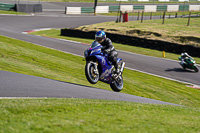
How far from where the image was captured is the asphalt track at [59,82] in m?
10.5

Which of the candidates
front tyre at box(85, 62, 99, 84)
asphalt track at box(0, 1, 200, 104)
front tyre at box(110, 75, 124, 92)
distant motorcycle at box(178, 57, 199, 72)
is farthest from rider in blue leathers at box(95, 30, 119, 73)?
distant motorcycle at box(178, 57, 199, 72)

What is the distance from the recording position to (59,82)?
41.4 ft

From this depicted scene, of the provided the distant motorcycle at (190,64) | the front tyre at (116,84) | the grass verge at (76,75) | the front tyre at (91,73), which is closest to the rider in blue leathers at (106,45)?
the front tyre at (91,73)

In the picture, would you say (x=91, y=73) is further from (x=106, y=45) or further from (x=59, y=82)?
(x=59, y=82)

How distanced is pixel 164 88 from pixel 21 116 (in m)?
11.8

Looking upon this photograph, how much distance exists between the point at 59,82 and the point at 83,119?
247 inches

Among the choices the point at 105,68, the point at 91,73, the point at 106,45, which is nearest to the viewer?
the point at 91,73

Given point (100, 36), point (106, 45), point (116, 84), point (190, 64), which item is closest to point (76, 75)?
point (116, 84)

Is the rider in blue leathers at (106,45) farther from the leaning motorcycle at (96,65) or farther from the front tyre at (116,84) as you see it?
the front tyre at (116,84)

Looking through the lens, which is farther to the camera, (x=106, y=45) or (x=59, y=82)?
(x=59, y=82)

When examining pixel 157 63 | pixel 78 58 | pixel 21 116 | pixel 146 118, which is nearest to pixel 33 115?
pixel 21 116

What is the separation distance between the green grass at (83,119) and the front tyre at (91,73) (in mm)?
1610

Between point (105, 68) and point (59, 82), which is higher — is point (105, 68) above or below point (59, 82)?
above

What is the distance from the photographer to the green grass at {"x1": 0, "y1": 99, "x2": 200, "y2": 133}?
5.79 meters
